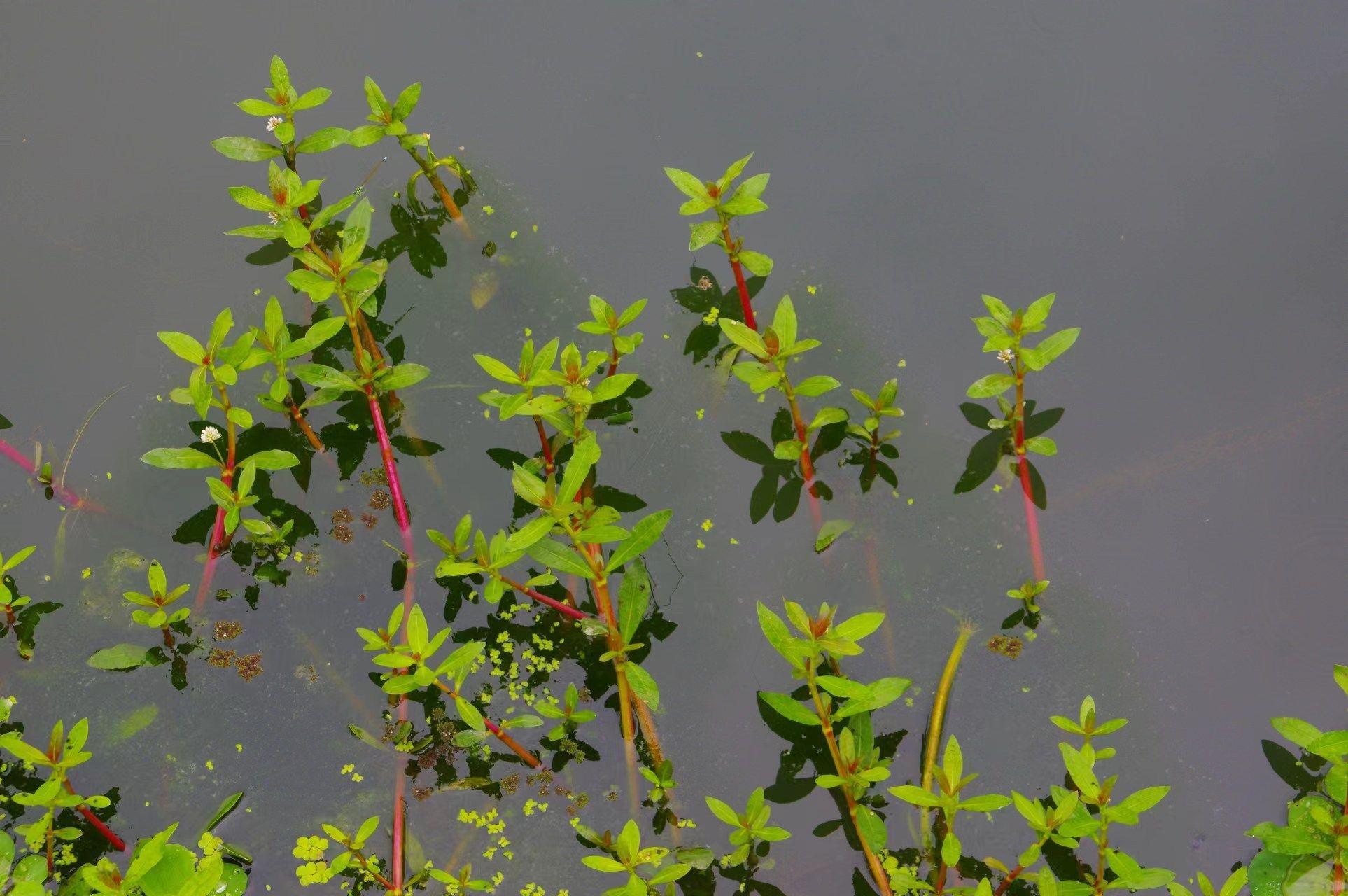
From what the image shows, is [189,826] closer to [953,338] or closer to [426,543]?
[426,543]

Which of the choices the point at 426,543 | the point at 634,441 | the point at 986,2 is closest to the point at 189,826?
the point at 426,543

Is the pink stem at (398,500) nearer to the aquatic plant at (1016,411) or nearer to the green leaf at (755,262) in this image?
the green leaf at (755,262)

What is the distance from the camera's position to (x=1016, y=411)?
107 inches

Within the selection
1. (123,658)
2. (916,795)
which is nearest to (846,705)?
(916,795)

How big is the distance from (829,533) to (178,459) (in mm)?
1679


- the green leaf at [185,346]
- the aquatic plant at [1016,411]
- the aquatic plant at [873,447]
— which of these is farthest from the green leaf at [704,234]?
the green leaf at [185,346]

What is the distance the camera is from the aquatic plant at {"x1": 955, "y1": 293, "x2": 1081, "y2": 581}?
258 cm

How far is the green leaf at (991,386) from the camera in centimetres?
264

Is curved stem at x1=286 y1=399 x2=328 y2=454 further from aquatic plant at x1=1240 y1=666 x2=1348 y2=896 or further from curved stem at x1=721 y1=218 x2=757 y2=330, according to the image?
aquatic plant at x1=1240 y1=666 x2=1348 y2=896

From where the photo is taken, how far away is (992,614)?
2717 mm

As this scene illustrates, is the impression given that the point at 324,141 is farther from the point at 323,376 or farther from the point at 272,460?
the point at 272,460

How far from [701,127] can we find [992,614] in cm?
165

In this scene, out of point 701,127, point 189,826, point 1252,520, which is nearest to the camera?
point 189,826

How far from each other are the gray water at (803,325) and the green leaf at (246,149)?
308 mm
